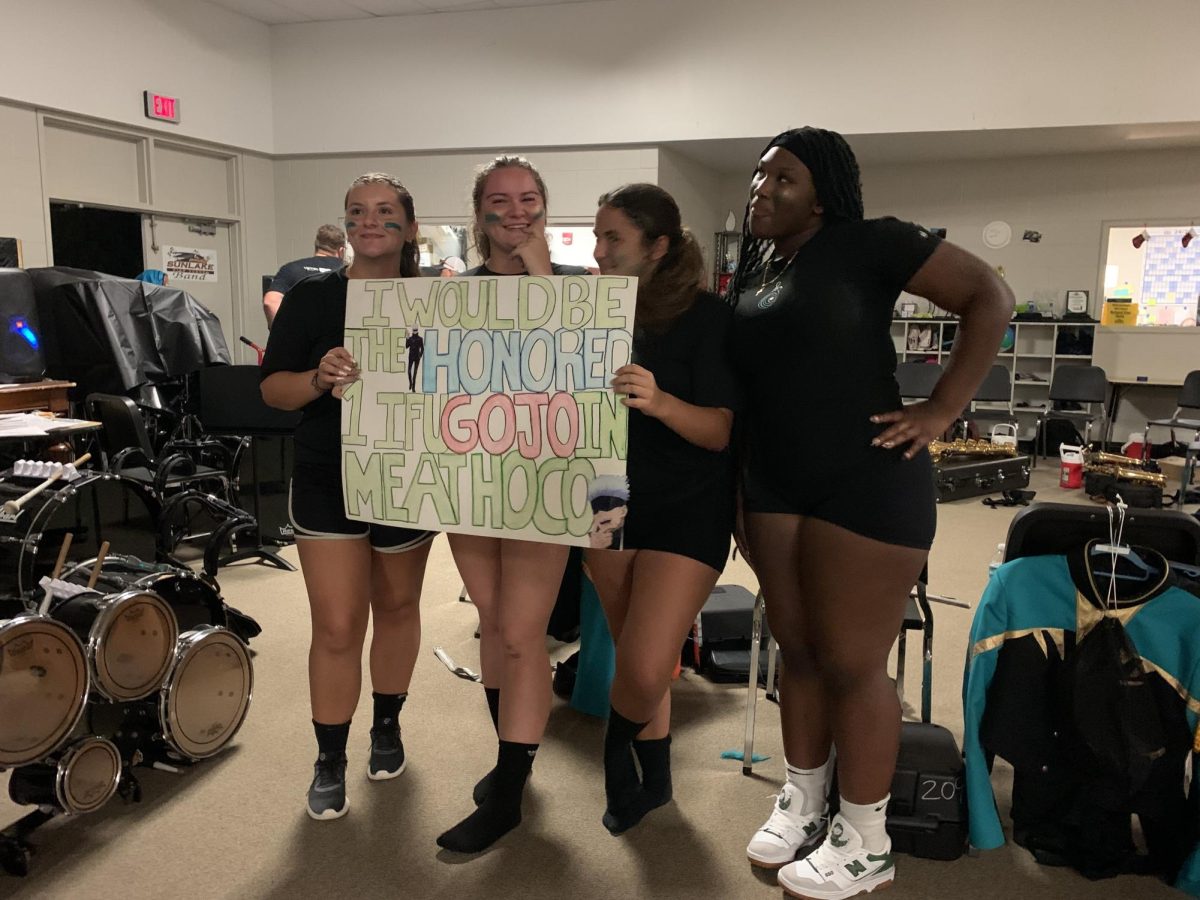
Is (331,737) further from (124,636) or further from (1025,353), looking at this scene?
(1025,353)

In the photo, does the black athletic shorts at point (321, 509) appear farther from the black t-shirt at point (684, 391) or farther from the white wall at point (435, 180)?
the white wall at point (435, 180)

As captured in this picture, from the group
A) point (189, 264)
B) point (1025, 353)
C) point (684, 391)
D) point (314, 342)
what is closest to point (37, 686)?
point (314, 342)

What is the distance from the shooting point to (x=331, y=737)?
2121 millimetres

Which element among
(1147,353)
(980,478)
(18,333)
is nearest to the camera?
(18,333)

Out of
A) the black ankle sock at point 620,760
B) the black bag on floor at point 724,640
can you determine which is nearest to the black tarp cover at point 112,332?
the black bag on floor at point 724,640

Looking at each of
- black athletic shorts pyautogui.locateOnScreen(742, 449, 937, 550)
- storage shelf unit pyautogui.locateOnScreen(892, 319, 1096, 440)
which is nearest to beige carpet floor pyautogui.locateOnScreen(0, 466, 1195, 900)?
black athletic shorts pyautogui.locateOnScreen(742, 449, 937, 550)

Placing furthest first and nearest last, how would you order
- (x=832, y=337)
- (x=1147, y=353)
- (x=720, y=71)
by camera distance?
(x=1147, y=353) → (x=720, y=71) → (x=832, y=337)

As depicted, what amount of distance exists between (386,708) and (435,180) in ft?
22.7

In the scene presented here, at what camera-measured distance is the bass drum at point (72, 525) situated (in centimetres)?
254

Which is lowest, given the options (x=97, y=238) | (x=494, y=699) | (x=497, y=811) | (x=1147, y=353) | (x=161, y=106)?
(x=497, y=811)

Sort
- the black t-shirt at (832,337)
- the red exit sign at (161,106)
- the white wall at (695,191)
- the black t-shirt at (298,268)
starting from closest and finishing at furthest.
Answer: the black t-shirt at (832,337), the black t-shirt at (298,268), the red exit sign at (161,106), the white wall at (695,191)

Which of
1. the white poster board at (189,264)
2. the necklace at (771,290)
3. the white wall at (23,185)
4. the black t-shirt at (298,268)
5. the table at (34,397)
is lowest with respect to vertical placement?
the table at (34,397)

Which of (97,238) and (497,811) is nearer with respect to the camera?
(497,811)

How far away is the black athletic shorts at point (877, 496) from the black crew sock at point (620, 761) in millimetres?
688
